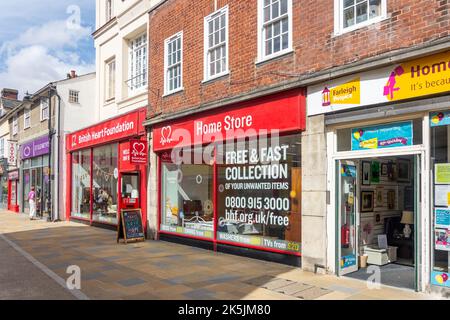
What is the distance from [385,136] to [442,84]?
1.25m

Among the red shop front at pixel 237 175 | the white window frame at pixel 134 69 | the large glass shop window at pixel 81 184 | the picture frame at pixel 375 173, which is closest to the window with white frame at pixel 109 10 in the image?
the white window frame at pixel 134 69

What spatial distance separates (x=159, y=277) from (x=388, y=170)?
5.28 meters

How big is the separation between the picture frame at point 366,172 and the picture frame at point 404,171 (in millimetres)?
1161

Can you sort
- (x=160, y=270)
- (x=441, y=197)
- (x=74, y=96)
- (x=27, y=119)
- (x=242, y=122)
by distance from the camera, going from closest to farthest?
(x=441, y=197) → (x=160, y=270) → (x=242, y=122) → (x=74, y=96) → (x=27, y=119)

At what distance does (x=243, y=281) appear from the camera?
288 inches

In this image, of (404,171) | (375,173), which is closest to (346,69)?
(375,173)

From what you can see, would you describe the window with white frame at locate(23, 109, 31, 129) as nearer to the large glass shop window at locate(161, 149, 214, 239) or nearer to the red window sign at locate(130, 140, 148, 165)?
the red window sign at locate(130, 140, 148, 165)

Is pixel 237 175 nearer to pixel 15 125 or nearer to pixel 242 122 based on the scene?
pixel 242 122

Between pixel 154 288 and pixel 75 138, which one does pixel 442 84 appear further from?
pixel 75 138

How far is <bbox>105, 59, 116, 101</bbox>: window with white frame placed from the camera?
1766 centimetres

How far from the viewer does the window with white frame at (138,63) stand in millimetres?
15094

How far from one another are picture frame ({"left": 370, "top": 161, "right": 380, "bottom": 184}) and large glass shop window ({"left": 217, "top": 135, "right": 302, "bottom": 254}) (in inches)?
60.5

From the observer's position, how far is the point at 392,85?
21.8 ft

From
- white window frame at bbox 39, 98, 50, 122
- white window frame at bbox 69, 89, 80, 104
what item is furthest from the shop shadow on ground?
white window frame at bbox 39, 98, 50, 122
